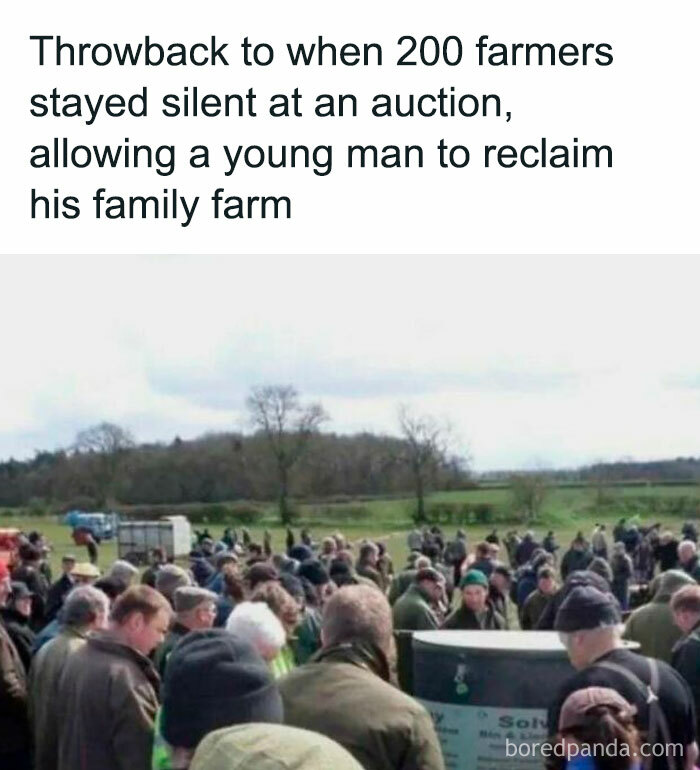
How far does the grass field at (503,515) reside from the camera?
68.1 m

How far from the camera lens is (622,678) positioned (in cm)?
516

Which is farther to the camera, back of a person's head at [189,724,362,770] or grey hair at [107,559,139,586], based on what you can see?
grey hair at [107,559,139,586]

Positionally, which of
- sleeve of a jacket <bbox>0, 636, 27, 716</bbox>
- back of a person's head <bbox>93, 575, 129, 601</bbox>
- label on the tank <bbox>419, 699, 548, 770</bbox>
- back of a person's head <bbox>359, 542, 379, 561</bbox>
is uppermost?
back of a person's head <bbox>93, 575, 129, 601</bbox>

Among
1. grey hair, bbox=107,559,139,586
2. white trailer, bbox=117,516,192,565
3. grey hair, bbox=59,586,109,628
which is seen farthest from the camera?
white trailer, bbox=117,516,192,565

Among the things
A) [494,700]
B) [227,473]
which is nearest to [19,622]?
[494,700]

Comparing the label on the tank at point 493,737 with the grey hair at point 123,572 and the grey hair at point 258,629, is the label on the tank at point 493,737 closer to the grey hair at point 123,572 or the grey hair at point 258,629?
the grey hair at point 258,629

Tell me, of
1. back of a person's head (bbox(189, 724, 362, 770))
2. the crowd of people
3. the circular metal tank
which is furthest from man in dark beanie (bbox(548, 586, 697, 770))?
back of a person's head (bbox(189, 724, 362, 770))

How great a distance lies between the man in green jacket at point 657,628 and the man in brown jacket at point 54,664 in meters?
3.48

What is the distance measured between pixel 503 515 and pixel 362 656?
73.5 metres

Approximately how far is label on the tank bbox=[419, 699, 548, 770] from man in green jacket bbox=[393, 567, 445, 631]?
4.78 meters

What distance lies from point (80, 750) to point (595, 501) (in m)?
81.5

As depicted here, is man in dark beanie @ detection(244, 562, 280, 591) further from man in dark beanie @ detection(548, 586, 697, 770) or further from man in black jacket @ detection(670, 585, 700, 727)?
man in dark beanie @ detection(548, 586, 697, 770)

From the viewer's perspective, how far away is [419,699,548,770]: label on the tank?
6258 millimetres

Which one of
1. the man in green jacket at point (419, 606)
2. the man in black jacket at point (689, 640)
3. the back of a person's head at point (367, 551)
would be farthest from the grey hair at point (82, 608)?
the back of a person's head at point (367, 551)
